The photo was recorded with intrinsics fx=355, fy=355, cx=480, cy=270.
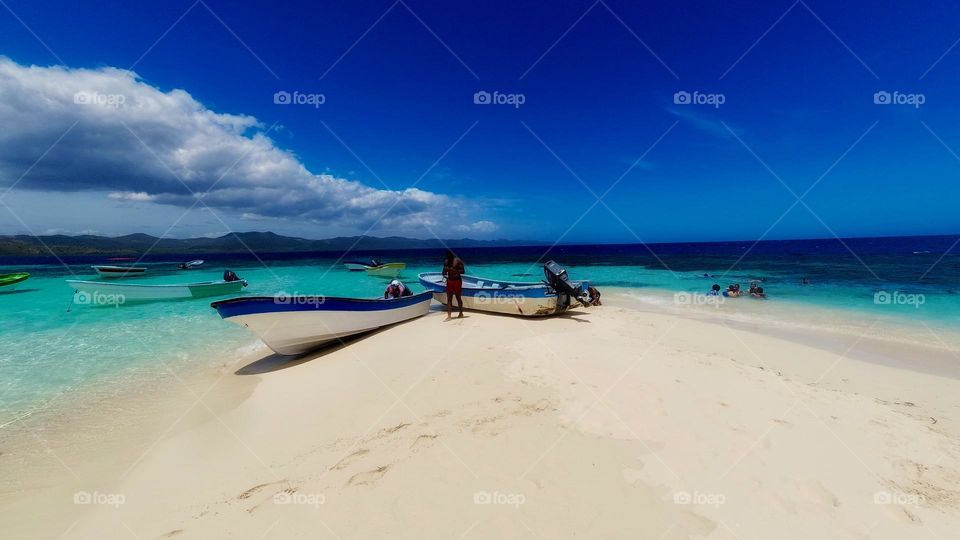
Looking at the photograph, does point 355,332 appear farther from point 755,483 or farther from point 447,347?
point 755,483

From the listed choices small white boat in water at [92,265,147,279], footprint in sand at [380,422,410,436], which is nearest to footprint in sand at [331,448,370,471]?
footprint in sand at [380,422,410,436]

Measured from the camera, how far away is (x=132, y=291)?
63.7ft

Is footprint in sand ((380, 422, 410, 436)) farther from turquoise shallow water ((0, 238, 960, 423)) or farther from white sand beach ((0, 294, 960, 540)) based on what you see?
turquoise shallow water ((0, 238, 960, 423))

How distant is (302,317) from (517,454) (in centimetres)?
671

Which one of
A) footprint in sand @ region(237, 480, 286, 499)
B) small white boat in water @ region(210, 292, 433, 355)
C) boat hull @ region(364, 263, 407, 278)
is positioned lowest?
footprint in sand @ region(237, 480, 286, 499)

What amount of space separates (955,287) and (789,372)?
75.7ft

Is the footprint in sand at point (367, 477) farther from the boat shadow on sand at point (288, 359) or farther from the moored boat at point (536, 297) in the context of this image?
the moored boat at point (536, 297)

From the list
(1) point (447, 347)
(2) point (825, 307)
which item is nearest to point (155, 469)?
(1) point (447, 347)

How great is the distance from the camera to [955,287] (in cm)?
1969

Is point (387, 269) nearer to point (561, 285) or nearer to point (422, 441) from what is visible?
point (561, 285)

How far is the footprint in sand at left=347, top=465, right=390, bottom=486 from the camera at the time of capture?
377 centimetres

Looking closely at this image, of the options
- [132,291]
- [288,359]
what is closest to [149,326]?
[132,291]

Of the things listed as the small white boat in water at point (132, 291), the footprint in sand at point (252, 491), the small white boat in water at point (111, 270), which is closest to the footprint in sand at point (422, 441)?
the footprint in sand at point (252, 491)

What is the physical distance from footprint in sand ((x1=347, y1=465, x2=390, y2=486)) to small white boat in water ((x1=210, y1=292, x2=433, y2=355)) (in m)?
5.60
